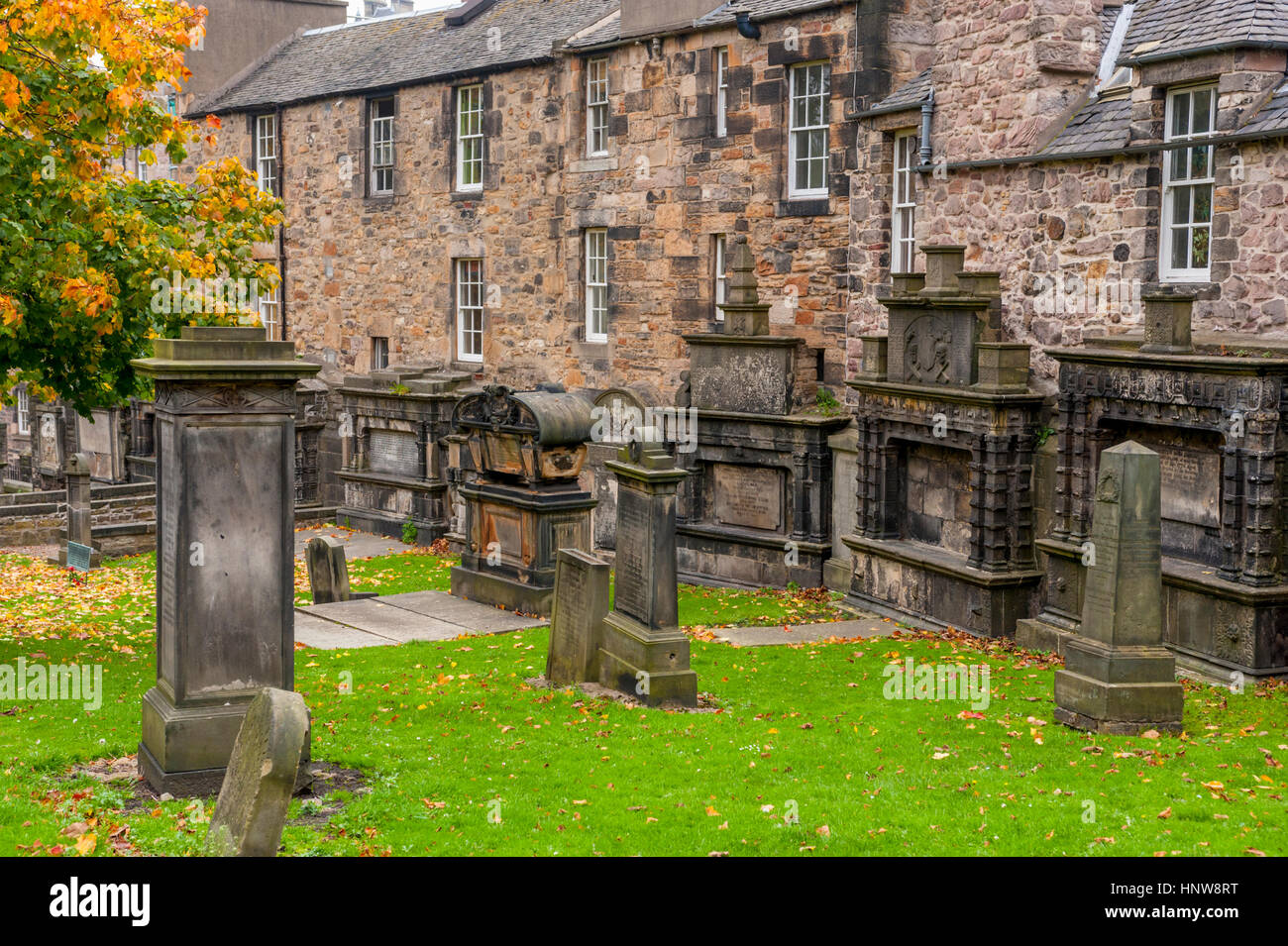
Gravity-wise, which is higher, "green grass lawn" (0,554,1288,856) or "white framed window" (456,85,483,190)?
"white framed window" (456,85,483,190)

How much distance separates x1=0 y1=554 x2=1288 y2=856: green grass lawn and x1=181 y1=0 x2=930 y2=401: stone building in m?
8.31

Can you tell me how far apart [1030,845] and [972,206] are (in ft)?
35.1

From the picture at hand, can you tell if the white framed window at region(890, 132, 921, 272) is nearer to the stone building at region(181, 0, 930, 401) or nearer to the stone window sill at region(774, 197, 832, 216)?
the stone building at region(181, 0, 930, 401)

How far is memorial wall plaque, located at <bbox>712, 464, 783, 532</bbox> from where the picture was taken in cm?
2005

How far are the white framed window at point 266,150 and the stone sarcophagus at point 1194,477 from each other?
74.6 ft

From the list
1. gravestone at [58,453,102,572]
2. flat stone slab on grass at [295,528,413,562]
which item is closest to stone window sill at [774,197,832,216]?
flat stone slab on grass at [295,528,413,562]

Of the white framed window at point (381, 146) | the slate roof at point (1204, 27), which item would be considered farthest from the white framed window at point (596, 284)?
the slate roof at point (1204, 27)

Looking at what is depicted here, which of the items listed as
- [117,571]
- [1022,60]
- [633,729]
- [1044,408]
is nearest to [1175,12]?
[1022,60]

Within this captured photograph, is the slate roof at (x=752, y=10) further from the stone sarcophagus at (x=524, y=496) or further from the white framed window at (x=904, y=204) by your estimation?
the stone sarcophagus at (x=524, y=496)

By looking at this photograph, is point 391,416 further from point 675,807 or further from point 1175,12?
point 675,807

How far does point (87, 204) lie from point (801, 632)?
8.97 meters

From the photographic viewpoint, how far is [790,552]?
774 inches

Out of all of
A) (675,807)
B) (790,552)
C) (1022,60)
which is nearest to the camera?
(675,807)

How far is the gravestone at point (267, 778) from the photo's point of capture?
7281 millimetres
